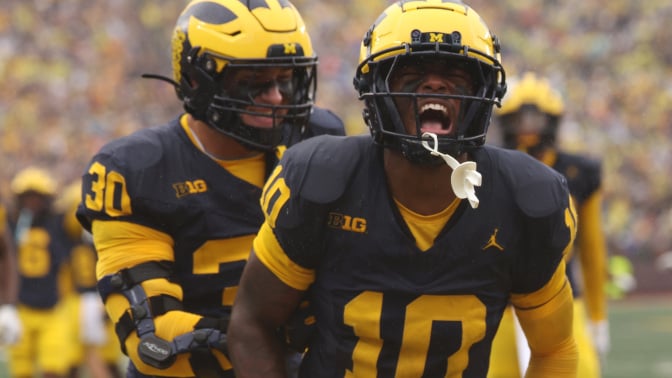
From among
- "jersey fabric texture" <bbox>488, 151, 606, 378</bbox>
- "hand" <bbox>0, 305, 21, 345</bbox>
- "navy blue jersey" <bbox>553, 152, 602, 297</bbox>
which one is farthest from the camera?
"hand" <bbox>0, 305, 21, 345</bbox>

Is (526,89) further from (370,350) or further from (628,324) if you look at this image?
(628,324)

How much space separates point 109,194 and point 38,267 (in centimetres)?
634

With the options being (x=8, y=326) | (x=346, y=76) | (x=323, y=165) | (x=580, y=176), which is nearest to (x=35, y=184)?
(x=8, y=326)

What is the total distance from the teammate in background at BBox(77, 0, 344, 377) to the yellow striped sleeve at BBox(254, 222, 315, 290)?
544 millimetres

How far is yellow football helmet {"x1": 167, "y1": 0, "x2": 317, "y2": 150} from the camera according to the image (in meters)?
3.50

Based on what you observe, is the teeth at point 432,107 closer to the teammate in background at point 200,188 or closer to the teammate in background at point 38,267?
the teammate in background at point 200,188

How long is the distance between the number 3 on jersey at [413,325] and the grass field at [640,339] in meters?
7.32

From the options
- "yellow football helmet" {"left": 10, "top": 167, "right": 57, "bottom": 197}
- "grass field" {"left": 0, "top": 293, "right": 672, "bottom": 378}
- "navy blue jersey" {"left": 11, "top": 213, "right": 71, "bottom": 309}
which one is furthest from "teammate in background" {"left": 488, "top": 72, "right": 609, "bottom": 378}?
"navy blue jersey" {"left": 11, "top": 213, "right": 71, "bottom": 309}

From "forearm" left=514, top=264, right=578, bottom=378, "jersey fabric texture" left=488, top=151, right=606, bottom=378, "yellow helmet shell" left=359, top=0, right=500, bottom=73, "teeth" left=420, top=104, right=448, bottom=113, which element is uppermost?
"yellow helmet shell" left=359, top=0, right=500, bottom=73

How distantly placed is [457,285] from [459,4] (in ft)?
2.13

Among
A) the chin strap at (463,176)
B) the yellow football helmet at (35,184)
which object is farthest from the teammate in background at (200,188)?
the yellow football helmet at (35,184)

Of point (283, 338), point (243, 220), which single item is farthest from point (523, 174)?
point (243, 220)

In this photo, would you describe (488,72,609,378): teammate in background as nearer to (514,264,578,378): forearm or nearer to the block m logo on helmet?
the block m logo on helmet

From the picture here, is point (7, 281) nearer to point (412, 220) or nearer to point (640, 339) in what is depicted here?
point (412, 220)
